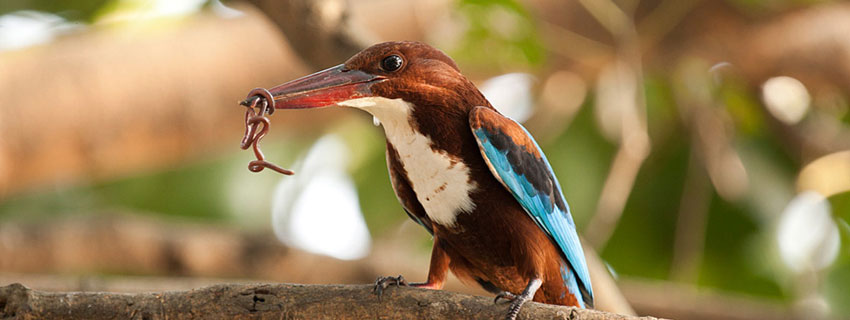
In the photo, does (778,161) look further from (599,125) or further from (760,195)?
(599,125)

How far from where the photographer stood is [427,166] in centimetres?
193

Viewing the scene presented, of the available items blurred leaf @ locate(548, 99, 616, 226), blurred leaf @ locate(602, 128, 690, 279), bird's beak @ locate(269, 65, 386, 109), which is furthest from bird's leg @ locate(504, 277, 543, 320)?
blurred leaf @ locate(602, 128, 690, 279)

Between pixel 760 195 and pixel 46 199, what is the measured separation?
384cm

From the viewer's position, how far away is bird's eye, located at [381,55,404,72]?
74.2 inches

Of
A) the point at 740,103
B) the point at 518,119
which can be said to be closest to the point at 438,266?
the point at 518,119

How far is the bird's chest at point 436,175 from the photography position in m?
1.92

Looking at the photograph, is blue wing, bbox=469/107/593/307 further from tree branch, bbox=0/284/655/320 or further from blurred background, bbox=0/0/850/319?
blurred background, bbox=0/0/850/319

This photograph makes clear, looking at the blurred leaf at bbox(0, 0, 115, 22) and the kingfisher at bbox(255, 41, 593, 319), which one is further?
the blurred leaf at bbox(0, 0, 115, 22)

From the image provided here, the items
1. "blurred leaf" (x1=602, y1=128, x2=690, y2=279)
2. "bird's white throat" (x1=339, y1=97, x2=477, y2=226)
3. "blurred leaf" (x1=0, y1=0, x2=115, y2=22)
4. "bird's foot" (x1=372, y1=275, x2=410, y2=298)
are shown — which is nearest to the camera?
"bird's foot" (x1=372, y1=275, x2=410, y2=298)

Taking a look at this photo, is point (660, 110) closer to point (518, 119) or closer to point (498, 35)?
point (518, 119)

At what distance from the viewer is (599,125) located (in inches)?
198

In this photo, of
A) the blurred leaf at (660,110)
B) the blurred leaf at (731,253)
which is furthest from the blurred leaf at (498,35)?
the blurred leaf at (731,253)

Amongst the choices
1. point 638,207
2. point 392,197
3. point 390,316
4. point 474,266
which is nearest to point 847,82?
point 638,207

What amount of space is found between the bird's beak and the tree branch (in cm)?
35
